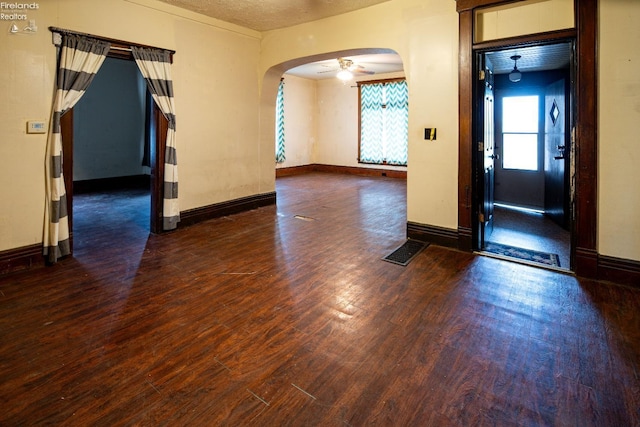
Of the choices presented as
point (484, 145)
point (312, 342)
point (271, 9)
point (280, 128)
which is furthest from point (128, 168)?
point (312, 342)

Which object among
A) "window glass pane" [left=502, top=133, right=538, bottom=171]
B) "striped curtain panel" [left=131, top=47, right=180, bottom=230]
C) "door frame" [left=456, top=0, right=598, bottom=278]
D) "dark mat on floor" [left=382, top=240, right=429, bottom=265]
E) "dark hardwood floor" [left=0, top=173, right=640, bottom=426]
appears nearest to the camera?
"dark hardwood floor" [left=0, top=173, right=640, bottom=426]

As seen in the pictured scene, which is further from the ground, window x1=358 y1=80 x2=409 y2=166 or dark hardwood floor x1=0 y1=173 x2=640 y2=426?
window x1=358 y1=80 x2=409 y2=166

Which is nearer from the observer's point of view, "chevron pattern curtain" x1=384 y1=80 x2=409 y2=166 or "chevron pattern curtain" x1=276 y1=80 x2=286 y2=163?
"chevron pattern curtain" x1=384 y1=80 x2=409 y2=166

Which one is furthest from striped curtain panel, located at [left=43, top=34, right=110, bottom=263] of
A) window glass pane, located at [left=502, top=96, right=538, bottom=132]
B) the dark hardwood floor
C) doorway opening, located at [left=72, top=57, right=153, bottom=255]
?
window glass pane, located at [left=502, top=96, right=538, bottom=132]

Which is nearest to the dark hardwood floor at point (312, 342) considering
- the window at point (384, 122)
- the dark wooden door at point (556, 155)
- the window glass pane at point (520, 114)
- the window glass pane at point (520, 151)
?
the dark wooden door at point (556, 155)

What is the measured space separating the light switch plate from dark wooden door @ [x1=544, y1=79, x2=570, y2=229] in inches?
231

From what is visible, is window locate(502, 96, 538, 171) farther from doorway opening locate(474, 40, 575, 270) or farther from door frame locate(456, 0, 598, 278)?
door frame locate(456, 0, 598, 278)

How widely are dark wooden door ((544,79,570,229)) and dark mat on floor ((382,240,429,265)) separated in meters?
2.26

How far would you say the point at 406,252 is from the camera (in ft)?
13.4

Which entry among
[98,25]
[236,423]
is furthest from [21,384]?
[98,25]

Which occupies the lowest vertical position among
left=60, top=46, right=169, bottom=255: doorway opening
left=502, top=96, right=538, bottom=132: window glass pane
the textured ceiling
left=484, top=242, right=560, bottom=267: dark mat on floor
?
left=484, top=242, right=560, bottom=267: dark mat on floor

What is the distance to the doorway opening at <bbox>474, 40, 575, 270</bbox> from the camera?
4.09 m

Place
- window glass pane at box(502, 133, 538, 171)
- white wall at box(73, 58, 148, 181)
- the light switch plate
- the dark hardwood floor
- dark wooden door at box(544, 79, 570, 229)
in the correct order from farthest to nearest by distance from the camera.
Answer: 1. white wall at box(73, 58, 148, 181)
2. window glass pane at box(502, 133, 538, 171)
3. dark wooden door at box(544, 79, 570, 229)
4. the light switch plate
5. the dark hardwood floor

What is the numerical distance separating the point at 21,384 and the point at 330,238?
10.7 feet
